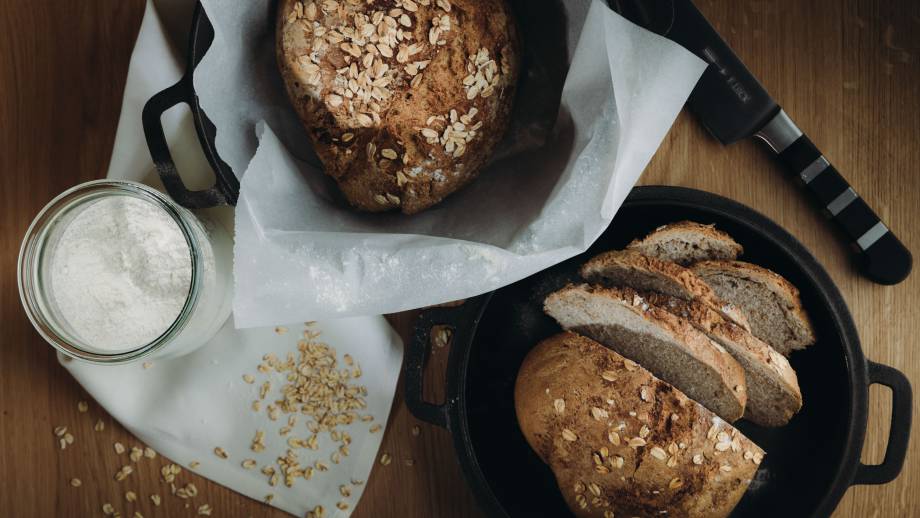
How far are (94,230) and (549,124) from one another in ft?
1.95

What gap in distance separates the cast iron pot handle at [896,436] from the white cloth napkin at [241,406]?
0.63m

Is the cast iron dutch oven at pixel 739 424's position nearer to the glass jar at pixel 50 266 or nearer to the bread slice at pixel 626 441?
the bread slice at pixel 626 441

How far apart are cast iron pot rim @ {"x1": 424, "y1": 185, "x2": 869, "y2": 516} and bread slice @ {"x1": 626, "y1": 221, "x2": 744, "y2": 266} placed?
31 mm

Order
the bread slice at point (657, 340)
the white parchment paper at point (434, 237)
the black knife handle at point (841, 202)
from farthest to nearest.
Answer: the black knife handle at point (841, 202), the bread slice at point (657, 340), the white parchment paper at point (434, 237)

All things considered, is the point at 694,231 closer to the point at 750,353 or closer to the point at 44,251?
the point at 750,353

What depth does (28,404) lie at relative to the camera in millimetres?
1050

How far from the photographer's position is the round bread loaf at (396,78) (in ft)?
2.68

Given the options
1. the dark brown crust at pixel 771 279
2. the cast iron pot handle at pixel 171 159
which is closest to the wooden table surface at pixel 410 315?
the dark brown crust at pixel 771 279

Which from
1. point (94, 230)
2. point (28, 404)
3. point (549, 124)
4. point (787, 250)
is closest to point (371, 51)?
point (549, 124)

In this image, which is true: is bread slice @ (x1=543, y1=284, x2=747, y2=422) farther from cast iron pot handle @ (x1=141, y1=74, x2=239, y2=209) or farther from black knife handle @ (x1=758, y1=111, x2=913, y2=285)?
cast iron pot handle @ (x1=141, y1=74, x2=239, y2=209)

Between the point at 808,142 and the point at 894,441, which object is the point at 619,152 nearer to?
the point at 808,142

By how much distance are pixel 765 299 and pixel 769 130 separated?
0.77 feet

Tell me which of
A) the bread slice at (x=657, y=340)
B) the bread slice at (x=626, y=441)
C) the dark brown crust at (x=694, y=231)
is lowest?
the bread slice at (x=626, y=441)

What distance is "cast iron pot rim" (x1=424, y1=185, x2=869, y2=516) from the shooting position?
0.92 metres
